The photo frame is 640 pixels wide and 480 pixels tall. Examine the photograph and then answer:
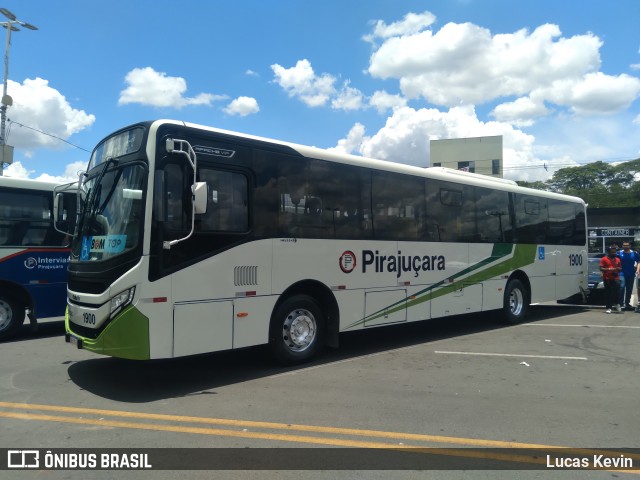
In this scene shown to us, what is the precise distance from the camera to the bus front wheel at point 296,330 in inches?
287

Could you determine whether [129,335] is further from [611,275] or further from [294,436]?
[611,275]

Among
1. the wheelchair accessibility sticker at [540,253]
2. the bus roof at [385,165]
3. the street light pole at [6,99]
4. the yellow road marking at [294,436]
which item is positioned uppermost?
the street light pole at [6,99]

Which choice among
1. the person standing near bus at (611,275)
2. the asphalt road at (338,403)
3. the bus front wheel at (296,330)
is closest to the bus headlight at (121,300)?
the asphalt road at (338,403)

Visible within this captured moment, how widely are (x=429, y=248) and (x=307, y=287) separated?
3.11 meters

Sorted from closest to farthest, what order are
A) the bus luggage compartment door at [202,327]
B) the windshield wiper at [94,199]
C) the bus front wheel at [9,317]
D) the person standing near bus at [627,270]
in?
the bus luggage compartment door at [202,327]
the windshield wiper at [94,199]
the bus front wheel at [9,317]
the person standing near bus at [627,270]

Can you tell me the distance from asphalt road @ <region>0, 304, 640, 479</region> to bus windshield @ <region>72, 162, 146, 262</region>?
6.00ft

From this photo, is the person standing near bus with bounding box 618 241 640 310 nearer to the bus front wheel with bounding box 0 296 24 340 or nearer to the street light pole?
the bus front wheel with bounding box 0 296 24 340

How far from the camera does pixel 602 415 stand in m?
5.38

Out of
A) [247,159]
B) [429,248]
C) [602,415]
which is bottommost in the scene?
[602,415]

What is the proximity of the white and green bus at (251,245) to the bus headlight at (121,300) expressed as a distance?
2 centimetres

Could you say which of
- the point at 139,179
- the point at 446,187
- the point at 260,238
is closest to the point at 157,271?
the point at 139,179

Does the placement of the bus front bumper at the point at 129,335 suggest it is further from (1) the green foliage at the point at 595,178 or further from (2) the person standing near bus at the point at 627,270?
(1) the green foliage at the point at 595,178

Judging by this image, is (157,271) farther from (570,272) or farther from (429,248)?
(570,272)

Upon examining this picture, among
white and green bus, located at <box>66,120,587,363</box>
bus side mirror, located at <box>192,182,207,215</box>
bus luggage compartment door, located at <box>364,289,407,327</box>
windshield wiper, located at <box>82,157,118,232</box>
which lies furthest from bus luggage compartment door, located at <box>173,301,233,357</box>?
bus luggage compartment door, located at <box>364,289,407,327</box>
